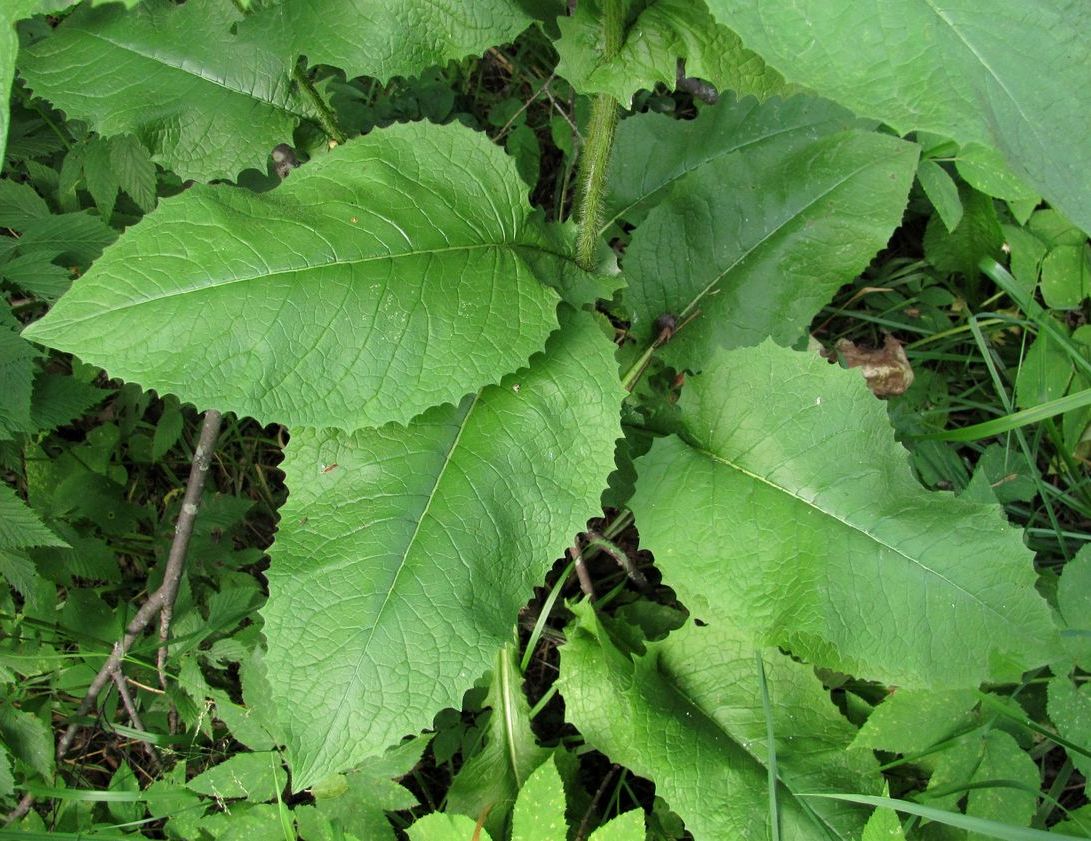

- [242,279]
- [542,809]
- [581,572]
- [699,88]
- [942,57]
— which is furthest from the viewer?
[699,88]

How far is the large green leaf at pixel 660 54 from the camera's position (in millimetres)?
1653

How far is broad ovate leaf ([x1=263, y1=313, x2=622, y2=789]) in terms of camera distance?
171 centimetres

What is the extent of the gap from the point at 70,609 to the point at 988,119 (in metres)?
2.54

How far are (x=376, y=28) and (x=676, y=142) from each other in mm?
948

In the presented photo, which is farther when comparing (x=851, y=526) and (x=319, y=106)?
(x=319, y=106)

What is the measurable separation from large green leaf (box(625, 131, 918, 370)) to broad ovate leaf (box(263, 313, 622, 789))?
0.47 meters

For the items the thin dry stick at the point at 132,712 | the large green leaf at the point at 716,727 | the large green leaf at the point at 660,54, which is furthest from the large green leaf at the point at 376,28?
the thin dry stick at the point at 132,712

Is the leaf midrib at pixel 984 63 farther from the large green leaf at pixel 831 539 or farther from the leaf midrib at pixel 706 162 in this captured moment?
the leaf midrib at pixel 706 162

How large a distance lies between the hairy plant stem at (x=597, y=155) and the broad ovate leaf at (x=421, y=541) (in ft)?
0.72

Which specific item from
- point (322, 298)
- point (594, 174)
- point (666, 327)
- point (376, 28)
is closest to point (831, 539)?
point (666, 327)

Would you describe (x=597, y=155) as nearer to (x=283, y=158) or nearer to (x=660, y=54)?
(x=660, y=54)

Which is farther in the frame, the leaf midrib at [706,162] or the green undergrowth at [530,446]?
the leaf midrib at [706,162]

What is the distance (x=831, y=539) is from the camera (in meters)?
1.89

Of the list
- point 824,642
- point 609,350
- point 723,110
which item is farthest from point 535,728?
point 723,110
